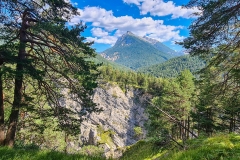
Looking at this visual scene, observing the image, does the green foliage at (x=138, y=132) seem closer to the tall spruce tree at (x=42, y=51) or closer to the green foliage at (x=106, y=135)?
the green foliage at (x=106, y=135)

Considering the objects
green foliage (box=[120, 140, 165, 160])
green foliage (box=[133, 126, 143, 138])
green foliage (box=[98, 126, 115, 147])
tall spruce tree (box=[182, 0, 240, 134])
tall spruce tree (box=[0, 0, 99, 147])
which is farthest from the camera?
green foliage (box=[133, 126, 143, 138])

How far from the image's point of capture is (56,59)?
986cm

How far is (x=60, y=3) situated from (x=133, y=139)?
2889 inches

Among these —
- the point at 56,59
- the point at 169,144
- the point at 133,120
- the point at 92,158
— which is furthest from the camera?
the point at 133,120

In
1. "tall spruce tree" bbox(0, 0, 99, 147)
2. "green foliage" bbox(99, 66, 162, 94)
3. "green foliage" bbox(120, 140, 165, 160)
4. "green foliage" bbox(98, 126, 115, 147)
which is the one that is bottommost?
"green foliage" bbox(98, 126, 115, 147)

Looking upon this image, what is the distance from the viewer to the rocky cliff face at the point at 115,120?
6562 centimetres

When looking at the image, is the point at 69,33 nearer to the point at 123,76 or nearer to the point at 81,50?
the point at 81,50

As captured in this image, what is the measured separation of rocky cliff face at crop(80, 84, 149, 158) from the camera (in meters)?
65.6

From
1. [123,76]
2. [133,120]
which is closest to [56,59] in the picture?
[133,120]

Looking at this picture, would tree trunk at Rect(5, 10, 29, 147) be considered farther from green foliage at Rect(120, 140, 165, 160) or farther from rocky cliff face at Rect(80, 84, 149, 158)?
rocky cliff face at Rect(80, 84, 149, 158)

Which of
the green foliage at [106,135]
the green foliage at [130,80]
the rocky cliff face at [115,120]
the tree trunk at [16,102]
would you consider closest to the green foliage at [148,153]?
the tree trunk at [16,102]

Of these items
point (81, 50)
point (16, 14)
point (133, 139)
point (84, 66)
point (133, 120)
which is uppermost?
point (16, 14)

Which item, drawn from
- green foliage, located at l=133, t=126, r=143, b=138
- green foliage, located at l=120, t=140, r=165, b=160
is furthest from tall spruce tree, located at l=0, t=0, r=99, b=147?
green foliage, located at l=133, t=126, r=143, b=138

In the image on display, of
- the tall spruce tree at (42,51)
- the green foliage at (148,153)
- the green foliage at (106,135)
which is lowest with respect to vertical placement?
the green foliage at (106,135)
